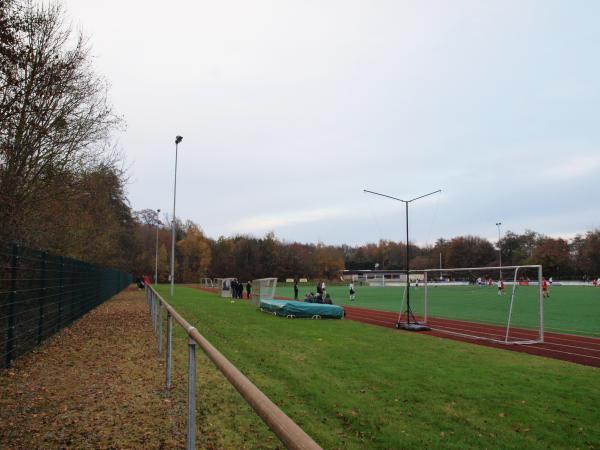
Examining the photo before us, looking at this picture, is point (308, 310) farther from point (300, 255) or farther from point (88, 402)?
point (300, 255)

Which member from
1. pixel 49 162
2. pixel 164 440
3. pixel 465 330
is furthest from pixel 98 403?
pixel 465 330

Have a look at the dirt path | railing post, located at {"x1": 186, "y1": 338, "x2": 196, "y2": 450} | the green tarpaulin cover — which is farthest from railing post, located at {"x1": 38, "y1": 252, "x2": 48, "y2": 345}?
the green tarpaulin cover

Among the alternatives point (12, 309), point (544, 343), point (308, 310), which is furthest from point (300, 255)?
point (12, 309)

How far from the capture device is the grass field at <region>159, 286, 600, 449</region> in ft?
18.8

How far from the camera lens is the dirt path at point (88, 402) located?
5.04 metres

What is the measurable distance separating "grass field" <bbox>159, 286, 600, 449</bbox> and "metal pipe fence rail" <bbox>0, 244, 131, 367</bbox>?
317 centimetres

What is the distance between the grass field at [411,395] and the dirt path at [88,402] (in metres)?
0.68

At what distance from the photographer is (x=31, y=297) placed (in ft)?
32.6

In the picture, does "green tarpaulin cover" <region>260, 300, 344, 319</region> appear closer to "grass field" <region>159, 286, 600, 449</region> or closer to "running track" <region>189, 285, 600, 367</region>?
"running track" <region>189, 285, 600, 367</region>

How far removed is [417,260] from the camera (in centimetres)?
13062

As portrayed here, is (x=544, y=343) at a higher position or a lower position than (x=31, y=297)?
lower

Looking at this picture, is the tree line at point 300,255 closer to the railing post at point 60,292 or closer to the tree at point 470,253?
the tree at point 470,253

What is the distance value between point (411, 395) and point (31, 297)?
298 inches

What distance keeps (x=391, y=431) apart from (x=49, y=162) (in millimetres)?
12921
